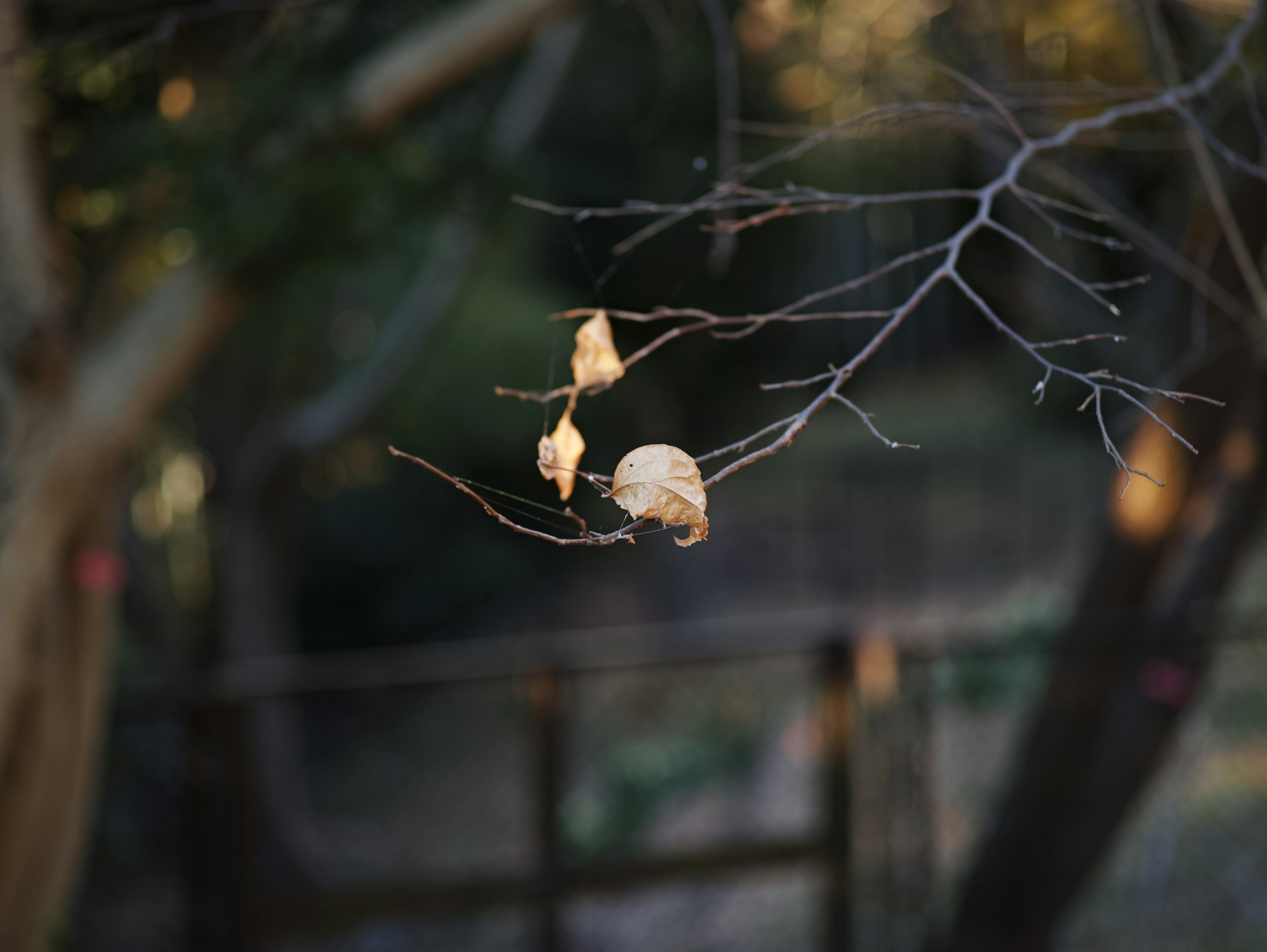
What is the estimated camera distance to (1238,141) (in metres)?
2.35

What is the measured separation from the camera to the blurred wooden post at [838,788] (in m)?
2.70

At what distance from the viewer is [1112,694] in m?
2.70

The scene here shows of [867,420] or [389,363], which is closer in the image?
[867,420]

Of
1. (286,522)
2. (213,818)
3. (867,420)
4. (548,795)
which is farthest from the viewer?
(286,522)

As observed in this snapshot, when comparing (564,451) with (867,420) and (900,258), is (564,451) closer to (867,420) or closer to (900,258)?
(867,420)

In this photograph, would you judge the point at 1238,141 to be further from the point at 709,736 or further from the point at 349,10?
the point at 709,736

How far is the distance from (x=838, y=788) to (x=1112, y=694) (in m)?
0.86

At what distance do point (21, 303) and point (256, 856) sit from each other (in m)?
3.49

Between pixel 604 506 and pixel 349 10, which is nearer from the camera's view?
pixel 349 10

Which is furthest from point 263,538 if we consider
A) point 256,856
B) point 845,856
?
point 845,856

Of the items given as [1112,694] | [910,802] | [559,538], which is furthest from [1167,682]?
[559,538]

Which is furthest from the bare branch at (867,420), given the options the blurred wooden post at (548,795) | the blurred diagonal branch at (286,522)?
the blurred diagonal branch at (286,522)

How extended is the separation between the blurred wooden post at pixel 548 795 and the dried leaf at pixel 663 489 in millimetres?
1924

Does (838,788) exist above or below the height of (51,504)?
below
